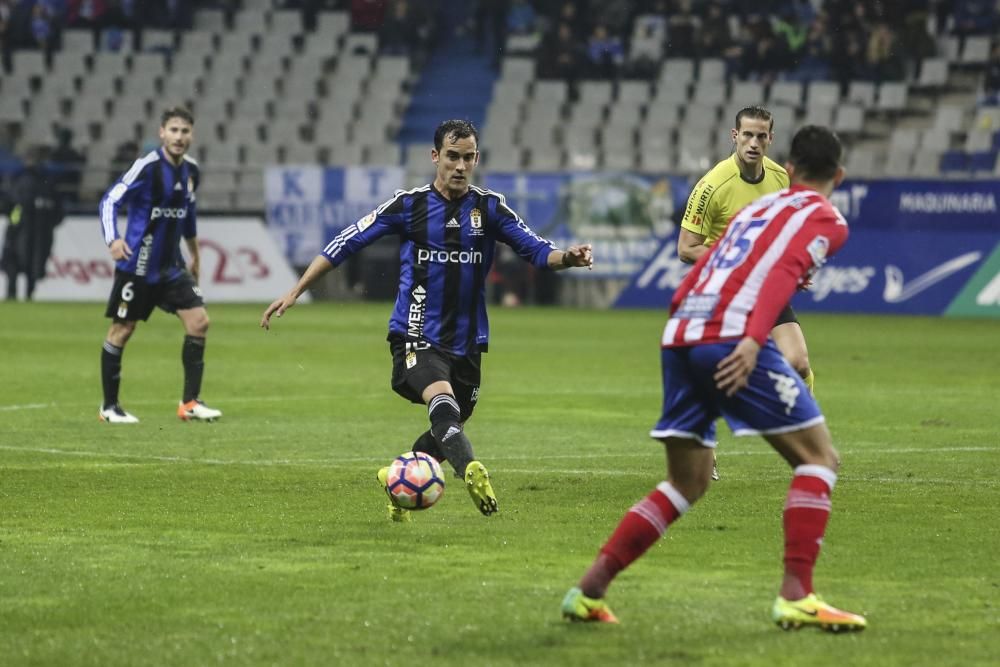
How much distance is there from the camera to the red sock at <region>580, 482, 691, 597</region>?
6.00 meters

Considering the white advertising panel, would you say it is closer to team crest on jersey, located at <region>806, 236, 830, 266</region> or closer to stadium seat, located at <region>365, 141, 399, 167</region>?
stadium seat, located at <region>365, 141, 399, 167</region>

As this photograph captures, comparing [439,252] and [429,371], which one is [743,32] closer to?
[439,252]

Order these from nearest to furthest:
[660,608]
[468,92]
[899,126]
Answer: [660,608], [899,126], [468,92]

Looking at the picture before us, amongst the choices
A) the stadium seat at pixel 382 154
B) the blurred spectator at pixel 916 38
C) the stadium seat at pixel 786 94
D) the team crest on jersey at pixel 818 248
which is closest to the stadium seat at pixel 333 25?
the stadium seat at pixel 382 154

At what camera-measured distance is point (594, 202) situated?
31156 mm

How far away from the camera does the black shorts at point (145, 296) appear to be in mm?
13781

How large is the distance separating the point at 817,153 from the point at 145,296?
28.4ft

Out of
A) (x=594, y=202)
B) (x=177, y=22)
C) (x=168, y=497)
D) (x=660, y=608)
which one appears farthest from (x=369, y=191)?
(x=660, y=608)

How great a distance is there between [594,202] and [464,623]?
25.4 m

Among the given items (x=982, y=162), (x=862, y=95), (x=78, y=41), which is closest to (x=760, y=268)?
(x=982, y=162)

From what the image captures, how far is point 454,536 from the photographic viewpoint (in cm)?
802

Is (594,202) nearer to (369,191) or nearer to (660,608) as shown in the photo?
(369,191)

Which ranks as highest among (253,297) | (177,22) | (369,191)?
(177,22)

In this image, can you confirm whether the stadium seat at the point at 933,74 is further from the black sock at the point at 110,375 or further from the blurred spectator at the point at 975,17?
the black sock at the point at 110,375
